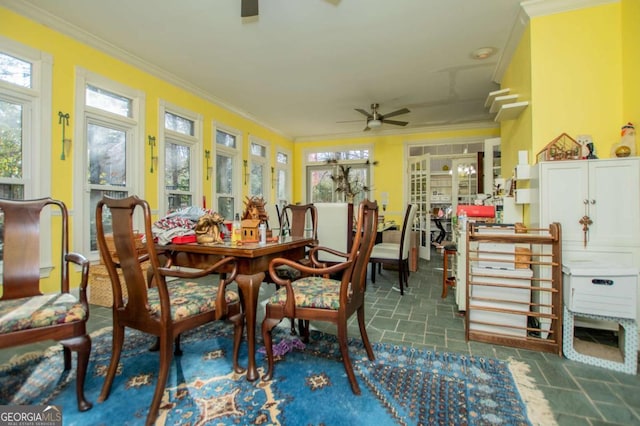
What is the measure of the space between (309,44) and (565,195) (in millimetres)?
3031

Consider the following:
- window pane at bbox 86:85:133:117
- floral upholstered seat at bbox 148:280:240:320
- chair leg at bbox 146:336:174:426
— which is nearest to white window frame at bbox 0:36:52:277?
window pane at bbox 86:85:133:117

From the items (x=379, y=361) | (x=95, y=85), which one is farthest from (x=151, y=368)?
(x=95, y=85)

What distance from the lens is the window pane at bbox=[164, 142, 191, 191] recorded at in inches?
→ 177

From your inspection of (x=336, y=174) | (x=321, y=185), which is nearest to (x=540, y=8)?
(x=336, y=174)

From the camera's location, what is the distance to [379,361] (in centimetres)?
202

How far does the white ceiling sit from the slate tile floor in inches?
117

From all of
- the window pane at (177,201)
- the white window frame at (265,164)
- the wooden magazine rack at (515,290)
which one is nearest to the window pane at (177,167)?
the window pane at (177,201)

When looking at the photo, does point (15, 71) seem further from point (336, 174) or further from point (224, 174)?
point (336, 174)

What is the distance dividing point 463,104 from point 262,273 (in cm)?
529

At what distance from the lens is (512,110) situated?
3156 mm

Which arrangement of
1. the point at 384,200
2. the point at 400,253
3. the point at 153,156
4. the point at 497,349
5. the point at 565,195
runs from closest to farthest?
1. the point at 497,349
2. the point at 565,195
3. the point at 400,253
4. the point at 153,156
5. the point at 384,200

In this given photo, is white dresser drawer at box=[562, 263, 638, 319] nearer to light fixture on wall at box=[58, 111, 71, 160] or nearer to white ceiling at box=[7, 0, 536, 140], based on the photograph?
white ceiling at box=[7, 0, 536, 140]

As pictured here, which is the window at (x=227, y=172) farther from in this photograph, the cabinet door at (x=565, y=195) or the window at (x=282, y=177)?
the cabinet door at (x=565, y=195)

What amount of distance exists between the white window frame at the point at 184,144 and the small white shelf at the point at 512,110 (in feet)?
14.1
